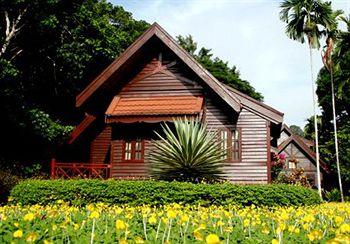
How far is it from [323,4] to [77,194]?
29574mm

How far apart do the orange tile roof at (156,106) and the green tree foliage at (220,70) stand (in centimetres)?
2725

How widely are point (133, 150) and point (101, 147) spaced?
314 cm

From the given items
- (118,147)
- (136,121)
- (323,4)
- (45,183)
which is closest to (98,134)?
(118,147)

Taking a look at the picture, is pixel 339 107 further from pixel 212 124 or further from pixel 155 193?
pixel 155 193

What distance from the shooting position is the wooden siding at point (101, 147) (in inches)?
820

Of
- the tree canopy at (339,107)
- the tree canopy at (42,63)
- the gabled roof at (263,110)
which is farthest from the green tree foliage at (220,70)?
the gabled roof at (263,110)

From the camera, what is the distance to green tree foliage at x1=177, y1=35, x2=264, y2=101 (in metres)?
45.4

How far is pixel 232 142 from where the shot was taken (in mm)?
17781

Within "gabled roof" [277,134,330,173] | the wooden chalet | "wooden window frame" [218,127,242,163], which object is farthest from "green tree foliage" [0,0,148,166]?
"gabled roof" [277,134,330,173]

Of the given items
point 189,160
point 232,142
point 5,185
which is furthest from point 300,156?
point 5,185

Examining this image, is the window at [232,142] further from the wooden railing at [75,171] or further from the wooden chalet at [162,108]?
the wooden railing at [75,171]

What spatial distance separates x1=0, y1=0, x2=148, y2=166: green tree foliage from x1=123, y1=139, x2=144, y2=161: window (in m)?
5.99

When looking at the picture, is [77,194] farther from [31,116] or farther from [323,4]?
[323,4]

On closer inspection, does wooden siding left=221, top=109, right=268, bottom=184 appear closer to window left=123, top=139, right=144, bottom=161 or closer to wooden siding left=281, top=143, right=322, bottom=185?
window left=123, top=139, right=144, bottom=161
